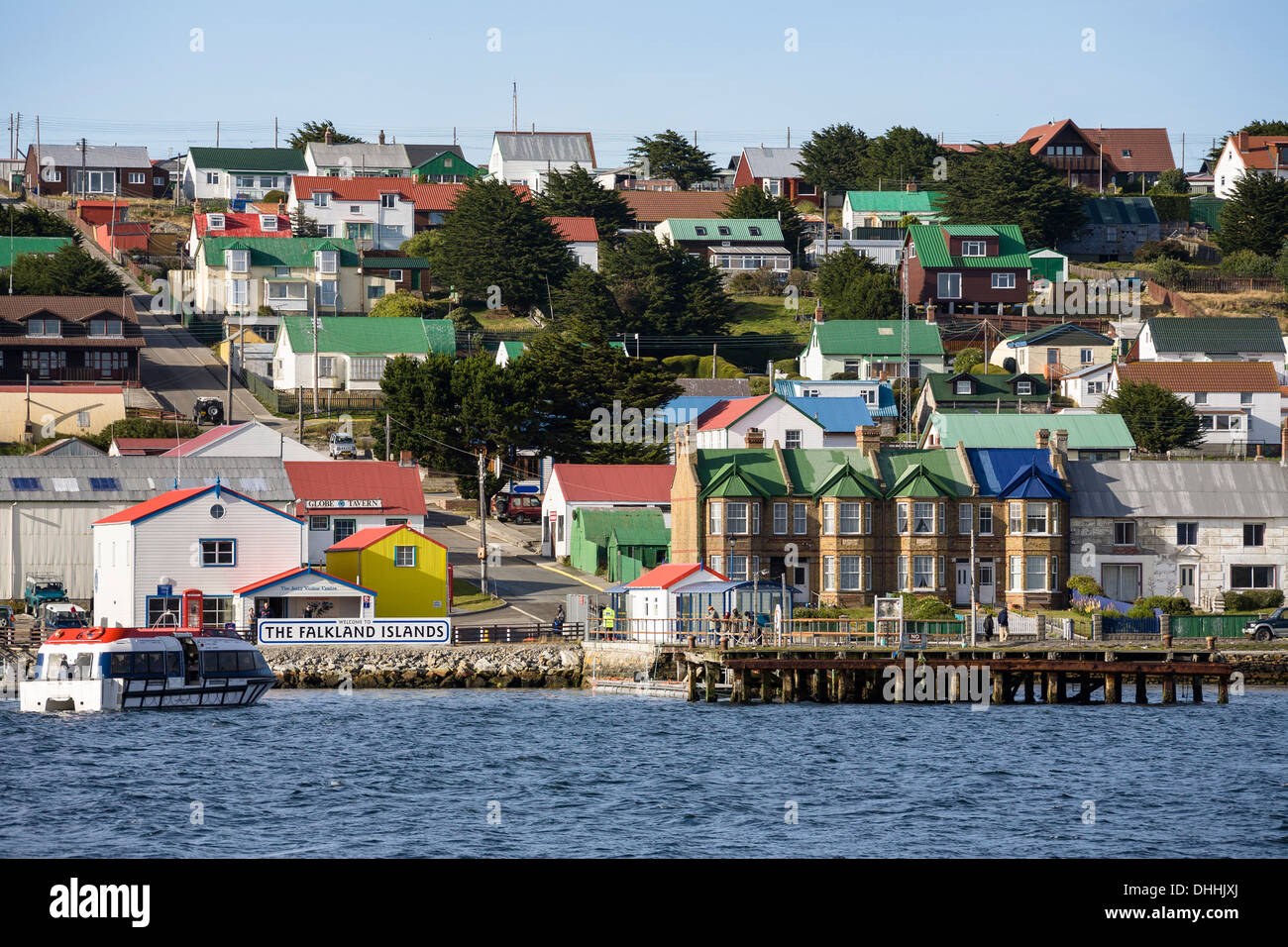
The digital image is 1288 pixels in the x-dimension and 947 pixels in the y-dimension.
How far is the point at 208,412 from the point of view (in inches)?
3856

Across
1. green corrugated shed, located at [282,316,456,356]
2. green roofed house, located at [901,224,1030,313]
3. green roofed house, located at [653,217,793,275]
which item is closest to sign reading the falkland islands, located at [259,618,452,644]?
green corrugated shed, located at [282,316,456,356]

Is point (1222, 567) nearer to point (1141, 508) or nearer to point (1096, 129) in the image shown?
→ point (1141, 508)

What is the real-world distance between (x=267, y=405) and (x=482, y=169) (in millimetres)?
74636

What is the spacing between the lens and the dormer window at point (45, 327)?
4183 inches

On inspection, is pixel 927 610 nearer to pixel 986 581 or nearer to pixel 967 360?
pixel 986 581

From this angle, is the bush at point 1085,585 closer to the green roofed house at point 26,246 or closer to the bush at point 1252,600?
the bush at point 1252,600

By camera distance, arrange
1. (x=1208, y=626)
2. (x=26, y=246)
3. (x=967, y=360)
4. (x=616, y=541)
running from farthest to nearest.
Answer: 1. (x=26, y=246)
2. (x=967, y=360)
3. (x=616, y=541)
4. (x=1208, y=626)

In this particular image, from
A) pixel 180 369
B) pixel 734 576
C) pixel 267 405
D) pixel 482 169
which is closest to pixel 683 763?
pixel 734 576

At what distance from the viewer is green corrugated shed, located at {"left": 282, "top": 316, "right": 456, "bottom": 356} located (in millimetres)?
110312

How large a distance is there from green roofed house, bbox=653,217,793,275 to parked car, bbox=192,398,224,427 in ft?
178

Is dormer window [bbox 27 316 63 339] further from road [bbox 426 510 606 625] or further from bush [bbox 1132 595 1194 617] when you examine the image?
bush [bbox 1132 595 1194 617]

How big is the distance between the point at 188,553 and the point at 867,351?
62370mm

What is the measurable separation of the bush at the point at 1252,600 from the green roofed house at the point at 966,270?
197ft

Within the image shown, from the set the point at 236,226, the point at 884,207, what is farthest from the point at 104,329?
the point at 884,207
